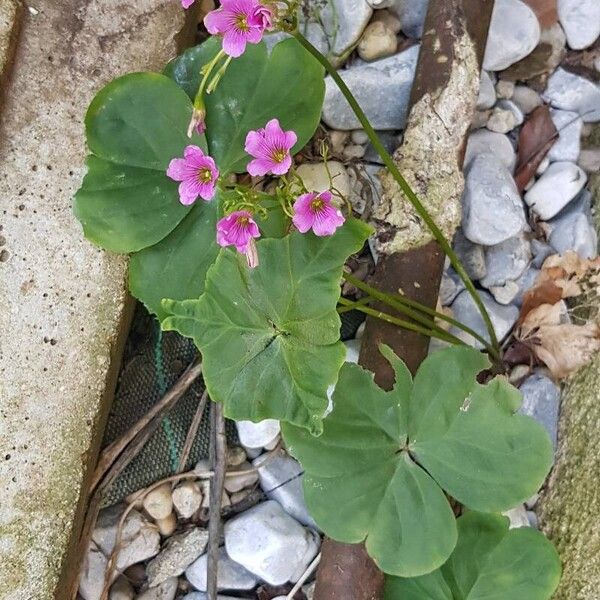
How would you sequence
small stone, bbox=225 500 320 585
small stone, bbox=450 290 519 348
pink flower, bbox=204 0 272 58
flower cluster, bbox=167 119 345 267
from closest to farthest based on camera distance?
pink flower, bbox=204 0 272 58 < flower cluster, bbox=167 119 345 267 < small stone, bbox=225 500 320 585 < small stone, bbox=450 290 519 348

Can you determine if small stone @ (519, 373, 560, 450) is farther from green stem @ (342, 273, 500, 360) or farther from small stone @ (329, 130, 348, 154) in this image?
small stone @ (329, 130, 348, 154)

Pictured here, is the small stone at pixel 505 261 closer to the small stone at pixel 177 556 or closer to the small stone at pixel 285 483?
the small stone at pixel 285 483

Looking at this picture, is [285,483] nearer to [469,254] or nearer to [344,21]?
[469,254]

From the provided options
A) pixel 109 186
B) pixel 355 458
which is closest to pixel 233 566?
pixel 355 458

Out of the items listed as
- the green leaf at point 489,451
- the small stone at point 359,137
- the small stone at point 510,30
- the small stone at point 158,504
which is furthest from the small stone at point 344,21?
the small stone at point 158,504

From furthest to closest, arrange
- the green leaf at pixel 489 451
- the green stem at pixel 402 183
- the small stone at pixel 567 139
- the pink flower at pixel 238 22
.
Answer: the small stone at pixel 567 139 < the green leaf at pixel 489 451 < the green stem at pixel 402 183 < the pink flower at pixel 238 22

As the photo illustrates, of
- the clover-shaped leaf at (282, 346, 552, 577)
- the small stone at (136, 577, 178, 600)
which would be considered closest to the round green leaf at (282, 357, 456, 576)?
the clover-shaped leaf at (282, 346, 552, 577)

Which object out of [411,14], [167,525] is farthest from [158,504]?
[411,14]
